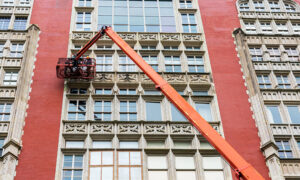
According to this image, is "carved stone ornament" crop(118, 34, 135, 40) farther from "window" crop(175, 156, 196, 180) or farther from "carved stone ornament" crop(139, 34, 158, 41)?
"window" crop(175, 156, 196, 180)

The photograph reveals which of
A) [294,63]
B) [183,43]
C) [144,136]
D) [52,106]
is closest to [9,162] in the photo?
[52,106]

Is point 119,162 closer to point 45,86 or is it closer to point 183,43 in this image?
point 45,86

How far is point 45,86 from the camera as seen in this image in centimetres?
3478

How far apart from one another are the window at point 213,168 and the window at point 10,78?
672 inches

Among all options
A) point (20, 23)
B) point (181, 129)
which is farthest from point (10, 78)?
point (181, 129)

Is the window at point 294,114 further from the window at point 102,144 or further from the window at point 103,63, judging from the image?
the window at point 103,63

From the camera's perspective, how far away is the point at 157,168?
101 feet

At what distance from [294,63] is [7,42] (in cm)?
2607

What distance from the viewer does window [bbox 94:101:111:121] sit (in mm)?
33531

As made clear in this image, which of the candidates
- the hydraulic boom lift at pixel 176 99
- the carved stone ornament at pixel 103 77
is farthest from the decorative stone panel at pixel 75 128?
the carved stone ornament at pixel 103 77

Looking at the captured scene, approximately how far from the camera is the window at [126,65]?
37.4 metres

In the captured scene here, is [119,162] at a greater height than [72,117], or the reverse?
[72,117]

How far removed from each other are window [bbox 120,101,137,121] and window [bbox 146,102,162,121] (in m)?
1.07

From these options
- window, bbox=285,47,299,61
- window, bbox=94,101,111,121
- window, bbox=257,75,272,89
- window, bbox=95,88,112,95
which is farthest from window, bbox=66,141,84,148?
window, bbox=285,47,299,61
